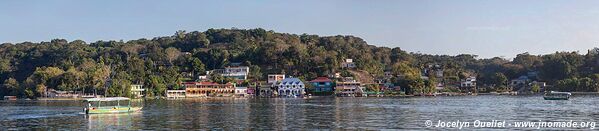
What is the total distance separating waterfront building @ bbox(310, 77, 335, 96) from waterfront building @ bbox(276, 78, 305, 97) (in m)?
3.64

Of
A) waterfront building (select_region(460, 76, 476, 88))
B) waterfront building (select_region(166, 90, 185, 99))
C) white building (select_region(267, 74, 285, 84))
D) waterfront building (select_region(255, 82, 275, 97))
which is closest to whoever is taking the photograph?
waterfront building (select_region(166, 90, 185, 99))

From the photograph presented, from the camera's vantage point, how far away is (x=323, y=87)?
126125mm

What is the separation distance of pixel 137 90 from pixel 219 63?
38843mm

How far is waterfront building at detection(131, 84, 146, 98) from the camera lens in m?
114

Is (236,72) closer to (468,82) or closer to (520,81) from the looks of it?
(468,82)

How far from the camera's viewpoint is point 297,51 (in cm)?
14425

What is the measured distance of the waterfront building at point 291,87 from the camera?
121938 mm

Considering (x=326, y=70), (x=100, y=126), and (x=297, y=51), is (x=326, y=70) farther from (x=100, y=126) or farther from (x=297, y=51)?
(x=100, y=126)

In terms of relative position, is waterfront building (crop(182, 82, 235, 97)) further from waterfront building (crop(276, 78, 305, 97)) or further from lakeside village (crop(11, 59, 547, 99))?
waterfront building (crop(276, 78, 305, 97))

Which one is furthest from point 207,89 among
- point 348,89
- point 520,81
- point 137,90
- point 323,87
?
→ point 520,81

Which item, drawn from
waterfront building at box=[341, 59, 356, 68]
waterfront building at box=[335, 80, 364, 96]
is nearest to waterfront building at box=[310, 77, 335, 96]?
waterfront building at box=[335, 80, 364, 96]

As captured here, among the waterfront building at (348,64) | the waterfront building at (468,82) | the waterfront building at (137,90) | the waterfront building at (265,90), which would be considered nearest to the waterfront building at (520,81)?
the waterfront building at (468,82)

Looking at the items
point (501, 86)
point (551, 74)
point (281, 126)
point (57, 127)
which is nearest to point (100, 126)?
point (57, 127)

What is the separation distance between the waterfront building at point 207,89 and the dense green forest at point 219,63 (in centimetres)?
274
